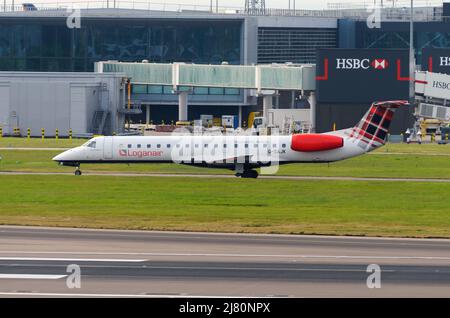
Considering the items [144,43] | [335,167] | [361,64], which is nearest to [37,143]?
[361,64]

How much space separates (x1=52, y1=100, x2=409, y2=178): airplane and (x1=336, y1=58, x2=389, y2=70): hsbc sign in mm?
46234

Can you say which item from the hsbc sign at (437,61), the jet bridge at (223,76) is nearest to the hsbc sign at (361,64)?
the jet bridge at (223,76)

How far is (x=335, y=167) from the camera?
87000mm

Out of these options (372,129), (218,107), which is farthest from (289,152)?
(218,107)

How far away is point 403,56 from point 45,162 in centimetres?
4835

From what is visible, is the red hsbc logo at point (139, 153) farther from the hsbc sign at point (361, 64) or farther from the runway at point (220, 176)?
the hsbc sign at point (361, 64)

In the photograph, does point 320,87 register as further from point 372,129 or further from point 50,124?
point 372,129

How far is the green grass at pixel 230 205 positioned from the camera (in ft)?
172

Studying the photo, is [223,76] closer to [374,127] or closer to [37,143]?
[37,143]

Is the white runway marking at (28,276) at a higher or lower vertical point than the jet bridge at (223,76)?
lower

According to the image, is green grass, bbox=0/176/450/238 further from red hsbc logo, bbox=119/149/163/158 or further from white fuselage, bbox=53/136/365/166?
red hsbc logo, bbox=119/149/163/158

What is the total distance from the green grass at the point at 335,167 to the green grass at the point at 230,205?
7026mm

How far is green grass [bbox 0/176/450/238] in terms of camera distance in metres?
52.3

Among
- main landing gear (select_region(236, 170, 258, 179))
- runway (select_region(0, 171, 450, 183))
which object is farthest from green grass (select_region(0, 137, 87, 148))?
main landing gear (select_region(236, 170, 258, 179))
